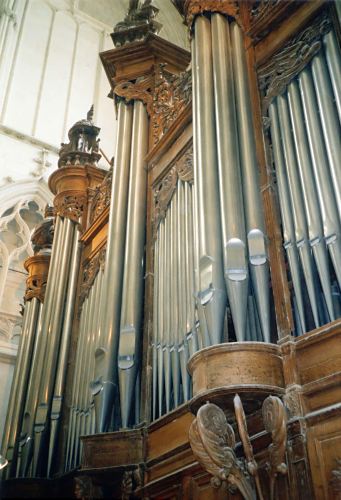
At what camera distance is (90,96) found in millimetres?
13977

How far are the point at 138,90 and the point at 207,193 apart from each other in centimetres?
285

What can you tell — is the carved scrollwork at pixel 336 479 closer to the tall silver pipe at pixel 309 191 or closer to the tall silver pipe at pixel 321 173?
the tall silver pipe at pixel 309 191

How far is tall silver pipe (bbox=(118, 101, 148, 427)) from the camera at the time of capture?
4.06 metres

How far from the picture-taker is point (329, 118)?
11.0 ft

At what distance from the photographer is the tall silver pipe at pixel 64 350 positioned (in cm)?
540

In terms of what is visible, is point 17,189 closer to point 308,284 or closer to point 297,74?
point 297,74

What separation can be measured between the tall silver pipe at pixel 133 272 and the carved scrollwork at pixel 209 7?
1.17 metres

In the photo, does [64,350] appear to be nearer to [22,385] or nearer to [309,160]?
[22,385]

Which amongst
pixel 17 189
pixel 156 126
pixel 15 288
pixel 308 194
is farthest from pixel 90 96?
pixel 308 194

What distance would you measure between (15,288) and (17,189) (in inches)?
77.3

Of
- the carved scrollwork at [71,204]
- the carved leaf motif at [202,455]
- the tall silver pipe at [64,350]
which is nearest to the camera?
the carved leaf motif at [202,455]

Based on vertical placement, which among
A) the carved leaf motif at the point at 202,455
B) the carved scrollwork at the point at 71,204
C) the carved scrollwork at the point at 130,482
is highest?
the carved scrollwork at the point at 71,204

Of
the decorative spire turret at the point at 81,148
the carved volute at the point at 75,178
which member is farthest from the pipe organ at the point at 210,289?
the decorative spire turret at the point at 81,148

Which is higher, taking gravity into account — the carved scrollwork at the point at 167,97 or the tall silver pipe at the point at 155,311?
the carved scrollwork at the point at 167,97
